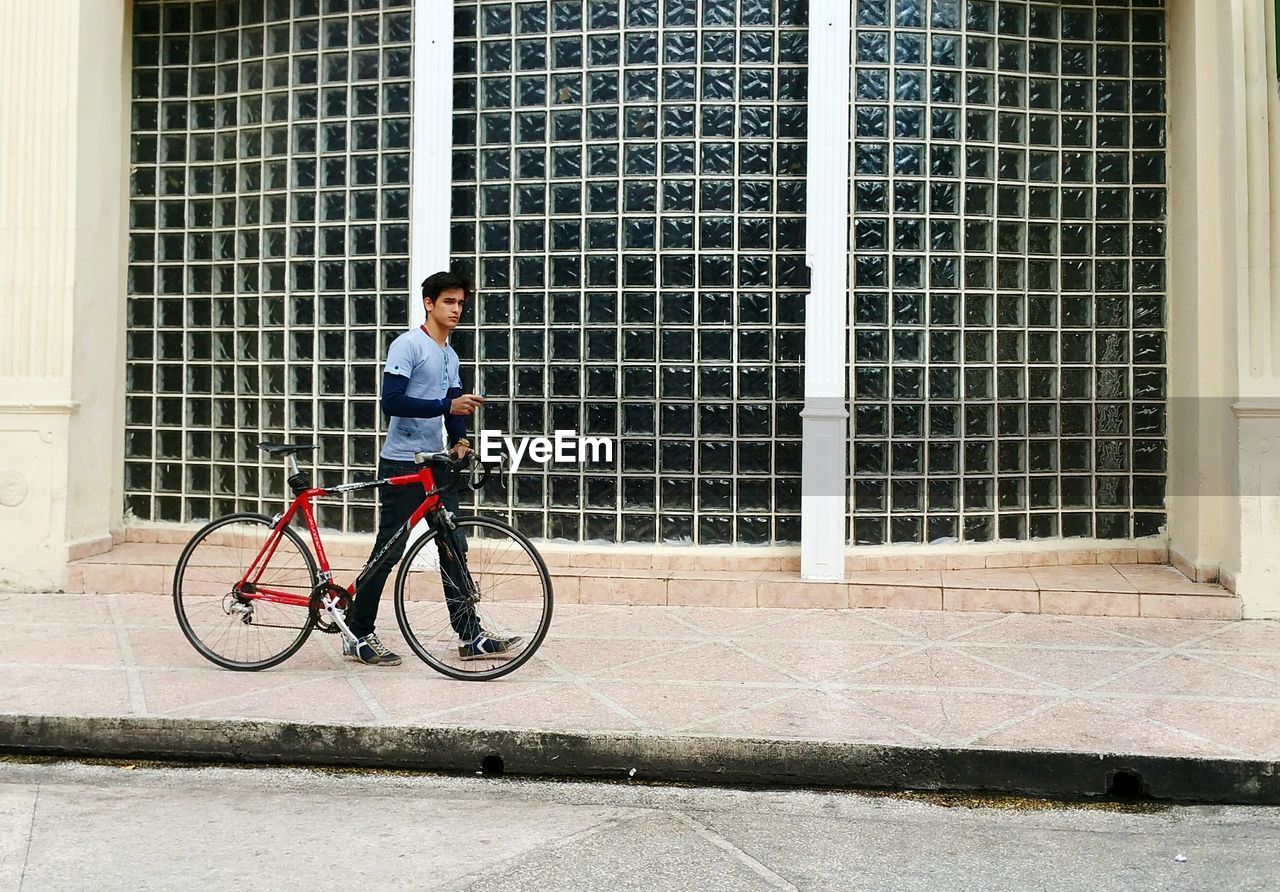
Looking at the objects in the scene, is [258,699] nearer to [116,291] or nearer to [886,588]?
[886,588]

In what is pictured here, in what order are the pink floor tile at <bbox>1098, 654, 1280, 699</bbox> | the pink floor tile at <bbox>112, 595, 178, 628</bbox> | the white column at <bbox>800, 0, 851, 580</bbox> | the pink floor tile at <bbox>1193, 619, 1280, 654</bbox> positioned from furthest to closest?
the white column at <bbox>800, 0, 851, 580</bbox>, the pink floor tile at <bbox>112, 595, 178, 628</bbox>, the pink floor tile at <bbox>1193, 619, 1280, 654</bbox>, the pink floor tile at <bbox>1098, 654, 1280, 699</bbox>

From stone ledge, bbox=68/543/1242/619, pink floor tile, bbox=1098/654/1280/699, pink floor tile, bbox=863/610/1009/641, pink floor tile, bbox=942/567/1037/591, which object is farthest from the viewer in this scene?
pink floor tile, bbox=942/567/1037/591

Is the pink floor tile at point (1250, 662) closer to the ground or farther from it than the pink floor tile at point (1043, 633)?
closer to the ground

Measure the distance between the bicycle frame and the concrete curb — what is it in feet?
3.66

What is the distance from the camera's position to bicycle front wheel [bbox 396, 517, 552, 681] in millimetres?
6703

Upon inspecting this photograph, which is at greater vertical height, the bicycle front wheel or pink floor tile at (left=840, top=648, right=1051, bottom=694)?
the bicycle front wheel

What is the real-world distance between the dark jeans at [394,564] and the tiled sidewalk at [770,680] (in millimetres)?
271

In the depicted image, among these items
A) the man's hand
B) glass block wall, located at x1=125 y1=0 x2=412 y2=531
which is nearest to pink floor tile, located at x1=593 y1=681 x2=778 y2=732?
the man's hand

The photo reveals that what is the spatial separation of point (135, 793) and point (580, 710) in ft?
6.06

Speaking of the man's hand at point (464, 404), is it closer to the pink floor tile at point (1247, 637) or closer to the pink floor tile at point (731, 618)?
the pink floor tile at point (731, 618)

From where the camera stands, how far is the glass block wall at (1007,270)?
920 centimetres

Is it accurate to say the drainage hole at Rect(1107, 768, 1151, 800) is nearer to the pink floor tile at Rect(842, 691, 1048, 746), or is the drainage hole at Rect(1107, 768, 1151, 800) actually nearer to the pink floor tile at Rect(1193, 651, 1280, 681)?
the pink floor tile at Rect(842, 691, 1048, 746)

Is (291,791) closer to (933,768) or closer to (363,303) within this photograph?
(933,768)

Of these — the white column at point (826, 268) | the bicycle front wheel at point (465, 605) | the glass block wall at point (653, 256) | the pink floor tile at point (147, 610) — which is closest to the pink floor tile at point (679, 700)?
the bicycle front wheel at point (465, 605)
